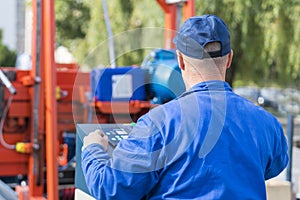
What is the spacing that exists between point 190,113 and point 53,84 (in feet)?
9.01

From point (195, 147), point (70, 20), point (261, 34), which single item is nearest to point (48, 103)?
point (195, 147)

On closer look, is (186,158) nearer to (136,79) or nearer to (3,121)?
(136,79)

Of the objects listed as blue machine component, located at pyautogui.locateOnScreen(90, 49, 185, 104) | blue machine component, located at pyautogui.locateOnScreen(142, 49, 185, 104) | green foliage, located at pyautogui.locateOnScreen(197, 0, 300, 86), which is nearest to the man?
blue machine component, located at pyautogui.locateOnScreen(142, 49, 185, 104)

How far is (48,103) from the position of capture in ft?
14.9

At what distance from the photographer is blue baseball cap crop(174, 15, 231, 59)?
1.95 m

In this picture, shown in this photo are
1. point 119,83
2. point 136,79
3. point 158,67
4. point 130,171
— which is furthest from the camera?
point 119,83

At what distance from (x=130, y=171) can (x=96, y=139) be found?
10.6 inches

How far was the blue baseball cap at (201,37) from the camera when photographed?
6.40 feet

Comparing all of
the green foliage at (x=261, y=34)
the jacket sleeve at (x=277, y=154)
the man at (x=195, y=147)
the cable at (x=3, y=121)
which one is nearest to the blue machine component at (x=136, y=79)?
the cable at (x=3, y=121)

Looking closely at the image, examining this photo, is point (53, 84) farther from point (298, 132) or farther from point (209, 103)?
point (298, 132)

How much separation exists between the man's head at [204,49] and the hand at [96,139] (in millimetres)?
370

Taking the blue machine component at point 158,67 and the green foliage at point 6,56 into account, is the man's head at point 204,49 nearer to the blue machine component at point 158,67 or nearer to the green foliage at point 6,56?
the blue machine component at point 158,67

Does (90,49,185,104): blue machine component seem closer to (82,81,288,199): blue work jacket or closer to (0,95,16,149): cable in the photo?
(0,95,16,149): cable

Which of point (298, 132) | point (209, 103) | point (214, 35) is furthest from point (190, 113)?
point (298, 132)
